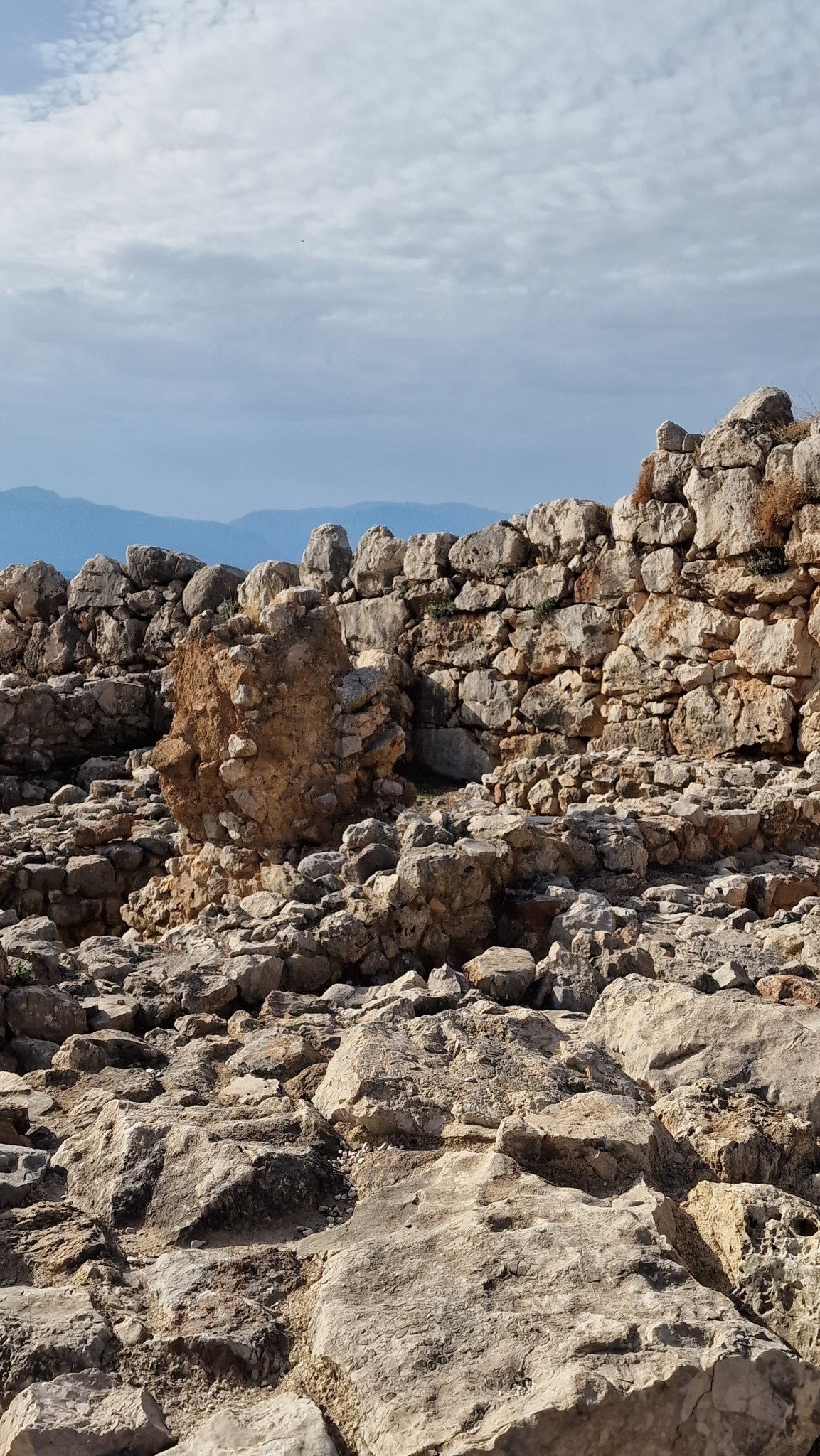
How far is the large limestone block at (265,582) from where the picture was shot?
1295 centimetres

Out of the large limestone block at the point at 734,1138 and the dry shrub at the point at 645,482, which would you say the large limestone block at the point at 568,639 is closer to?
the dry shrub at the point at 645,482

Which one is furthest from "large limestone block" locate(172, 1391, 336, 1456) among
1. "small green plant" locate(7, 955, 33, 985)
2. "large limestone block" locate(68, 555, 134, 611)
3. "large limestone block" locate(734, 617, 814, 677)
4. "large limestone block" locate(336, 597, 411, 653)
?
"large limestone block" locate(68, 555, 134, 611)

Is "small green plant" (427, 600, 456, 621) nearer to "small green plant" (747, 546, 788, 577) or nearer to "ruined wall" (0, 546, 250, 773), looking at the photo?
"ruined wall" (0, 546, 250, 773)

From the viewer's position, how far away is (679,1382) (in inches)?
74.5

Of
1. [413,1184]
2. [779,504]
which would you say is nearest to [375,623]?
[779,504]

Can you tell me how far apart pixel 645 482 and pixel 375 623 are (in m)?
3.54

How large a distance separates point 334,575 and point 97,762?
11.8ft

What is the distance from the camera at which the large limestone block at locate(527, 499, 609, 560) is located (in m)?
12.0

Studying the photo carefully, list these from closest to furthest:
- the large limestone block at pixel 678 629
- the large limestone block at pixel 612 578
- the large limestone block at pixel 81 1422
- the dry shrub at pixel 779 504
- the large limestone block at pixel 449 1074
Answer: the large limestone block at pixel 81 1422 → the large limestone block at pixel 449 1074 → the dry shrub at pixel 779 504 → the large limestone block at pixel 678 629 → the large limestone block at pixel 612 578

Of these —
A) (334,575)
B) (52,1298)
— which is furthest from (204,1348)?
(334,575)

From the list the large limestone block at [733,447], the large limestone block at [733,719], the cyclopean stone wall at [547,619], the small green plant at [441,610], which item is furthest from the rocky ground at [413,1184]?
the small green plant at [441,610]

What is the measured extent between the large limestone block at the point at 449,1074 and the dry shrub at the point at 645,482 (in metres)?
8.56

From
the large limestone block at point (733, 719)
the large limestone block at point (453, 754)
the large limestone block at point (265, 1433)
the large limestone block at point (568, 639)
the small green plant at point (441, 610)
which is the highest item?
the small green plant at point (441, 610)

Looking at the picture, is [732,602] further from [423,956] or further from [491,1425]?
[491,1425]
